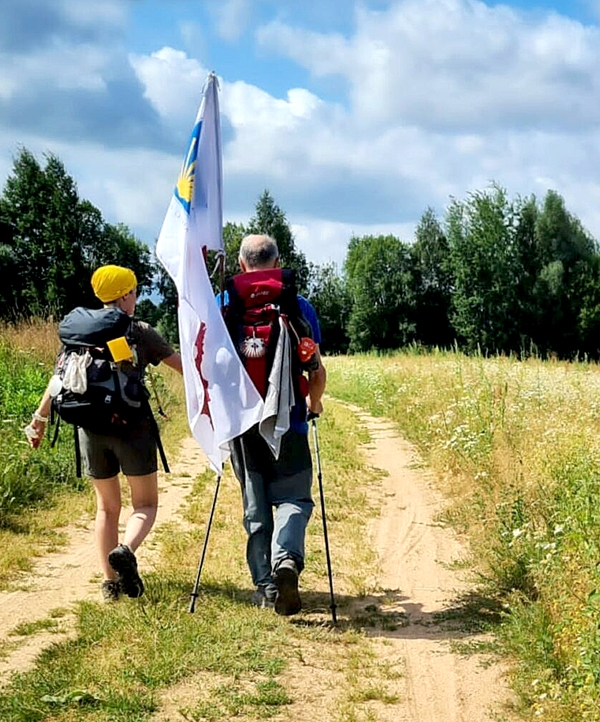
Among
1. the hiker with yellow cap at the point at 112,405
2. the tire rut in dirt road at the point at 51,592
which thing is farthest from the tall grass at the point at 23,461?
the hiker with yellow cap at the point at 112,405

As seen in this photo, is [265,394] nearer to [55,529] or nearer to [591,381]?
[55,529]

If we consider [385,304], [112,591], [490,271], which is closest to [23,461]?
[112,591]

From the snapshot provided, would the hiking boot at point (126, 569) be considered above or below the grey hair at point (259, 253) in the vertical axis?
below

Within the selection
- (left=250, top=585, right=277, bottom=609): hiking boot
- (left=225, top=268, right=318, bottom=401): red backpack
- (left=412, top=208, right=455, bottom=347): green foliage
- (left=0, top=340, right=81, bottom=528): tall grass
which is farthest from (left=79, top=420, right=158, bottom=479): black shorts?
(left=412, top=208, right=455, bottom=347): green foliage

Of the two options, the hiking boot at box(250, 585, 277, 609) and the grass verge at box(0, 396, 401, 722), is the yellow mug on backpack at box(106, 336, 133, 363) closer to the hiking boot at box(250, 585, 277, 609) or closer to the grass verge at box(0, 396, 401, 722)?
the grass verge at box(0, 396, 401, 722)

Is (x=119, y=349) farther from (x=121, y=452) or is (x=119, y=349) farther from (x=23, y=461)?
(x=23, y=461)

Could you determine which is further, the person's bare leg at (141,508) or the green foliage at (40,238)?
the green foliage at (40,238)

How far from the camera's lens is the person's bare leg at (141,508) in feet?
17.9

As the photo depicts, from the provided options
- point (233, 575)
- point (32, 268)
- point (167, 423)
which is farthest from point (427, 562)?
point (32, 268)

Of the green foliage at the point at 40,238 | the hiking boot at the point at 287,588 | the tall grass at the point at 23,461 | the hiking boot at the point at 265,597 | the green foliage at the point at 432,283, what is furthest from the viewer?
the green foliage at the point at 432,283

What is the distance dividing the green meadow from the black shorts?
0.82m

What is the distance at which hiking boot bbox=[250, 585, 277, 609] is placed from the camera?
17.5 feet

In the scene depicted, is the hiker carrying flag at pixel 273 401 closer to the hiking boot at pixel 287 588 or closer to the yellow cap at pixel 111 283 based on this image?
the hiking boot at pixel 287 588

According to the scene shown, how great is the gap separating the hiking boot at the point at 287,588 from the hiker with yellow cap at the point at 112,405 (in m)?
0.94
